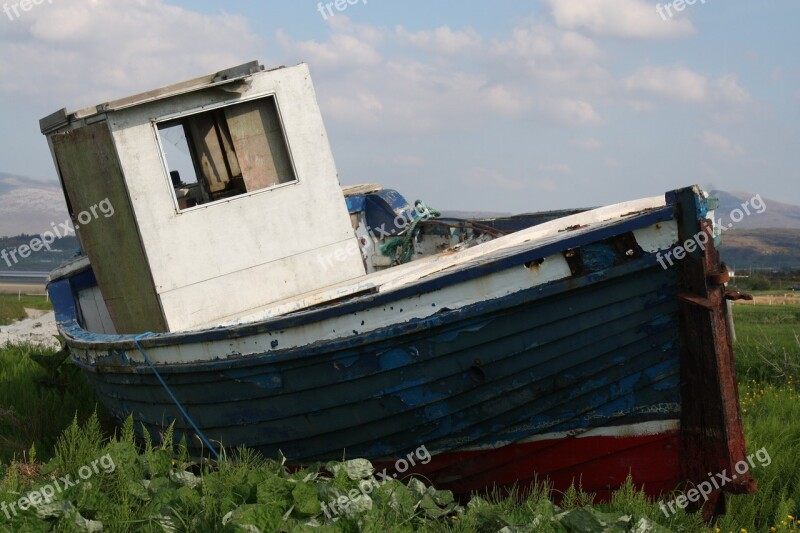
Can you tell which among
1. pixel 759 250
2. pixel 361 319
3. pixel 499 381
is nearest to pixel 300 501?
pixel 361 319

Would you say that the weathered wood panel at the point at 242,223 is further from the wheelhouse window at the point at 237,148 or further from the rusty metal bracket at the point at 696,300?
the rusty metal bracket at the point at 696,300

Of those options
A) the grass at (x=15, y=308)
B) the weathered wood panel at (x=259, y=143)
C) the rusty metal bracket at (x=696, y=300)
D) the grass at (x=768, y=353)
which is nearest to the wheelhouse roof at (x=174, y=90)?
the weathered wood panel at (x=259, y=143)

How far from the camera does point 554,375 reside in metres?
5.23

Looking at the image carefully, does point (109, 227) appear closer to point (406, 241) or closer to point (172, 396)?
point (172, 396)

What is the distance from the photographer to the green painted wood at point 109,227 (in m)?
6.18

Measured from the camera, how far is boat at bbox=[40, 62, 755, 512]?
5082mm

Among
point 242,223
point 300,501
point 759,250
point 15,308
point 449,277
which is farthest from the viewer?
point 759,250

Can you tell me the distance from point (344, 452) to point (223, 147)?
2.45m

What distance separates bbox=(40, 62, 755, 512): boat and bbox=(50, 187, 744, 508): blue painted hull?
0.04 ft

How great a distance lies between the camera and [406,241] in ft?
26.8

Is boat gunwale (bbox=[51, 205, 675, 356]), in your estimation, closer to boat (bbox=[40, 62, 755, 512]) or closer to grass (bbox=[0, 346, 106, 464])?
boat (bbox=[40, 62, 755, 512])

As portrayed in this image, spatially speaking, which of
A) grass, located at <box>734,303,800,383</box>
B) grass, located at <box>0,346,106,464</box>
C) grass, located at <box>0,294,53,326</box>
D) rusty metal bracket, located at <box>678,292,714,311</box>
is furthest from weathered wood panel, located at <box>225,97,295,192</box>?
grass, located at <box>0,294,53,326</box>

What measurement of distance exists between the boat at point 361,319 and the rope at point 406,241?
1508 mm

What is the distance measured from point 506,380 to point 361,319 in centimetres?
95
